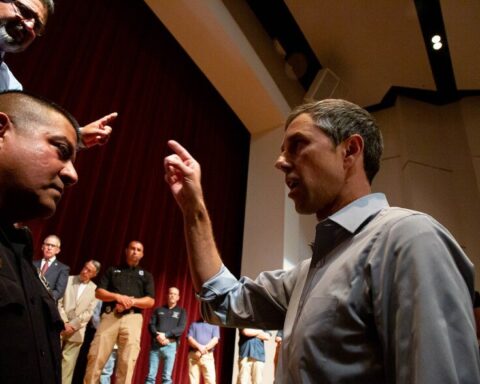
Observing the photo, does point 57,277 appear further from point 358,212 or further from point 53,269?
point 358,212

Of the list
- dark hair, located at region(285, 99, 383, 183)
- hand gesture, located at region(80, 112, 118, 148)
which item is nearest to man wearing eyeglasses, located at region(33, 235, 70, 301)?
hand gesture, located at region(80, 112, 118, 148)

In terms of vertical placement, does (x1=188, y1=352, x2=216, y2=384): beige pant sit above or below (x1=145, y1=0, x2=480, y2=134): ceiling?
below

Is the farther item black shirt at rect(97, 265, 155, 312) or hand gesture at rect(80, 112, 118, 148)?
black shirt at rect(97, 265, 155, 312)

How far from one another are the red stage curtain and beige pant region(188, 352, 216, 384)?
1.88 ft

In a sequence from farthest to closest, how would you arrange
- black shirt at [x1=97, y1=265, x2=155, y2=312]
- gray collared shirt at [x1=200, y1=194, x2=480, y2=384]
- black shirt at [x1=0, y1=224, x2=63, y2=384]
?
black shirt at [x1=97, y1=265, x2=155, y2=312] → black shirt at [x1=0, y1=224, x2=63, y2=384] → gray collared shirt at [x1=200, y1=194, x2=480, y2=384]

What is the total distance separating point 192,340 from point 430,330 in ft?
16.0

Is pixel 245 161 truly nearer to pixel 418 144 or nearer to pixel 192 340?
pixel 418 144

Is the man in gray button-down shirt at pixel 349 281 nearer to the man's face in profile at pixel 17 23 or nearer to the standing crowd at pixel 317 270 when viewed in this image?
the standing crowd at pixel 317 270

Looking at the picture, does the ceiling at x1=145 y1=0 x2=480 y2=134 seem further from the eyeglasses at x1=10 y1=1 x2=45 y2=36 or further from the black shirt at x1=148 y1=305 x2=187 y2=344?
the eyeglasses at x1=10 y1=1 x2=45 y2=36

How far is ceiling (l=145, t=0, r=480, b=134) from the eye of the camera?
5930mm

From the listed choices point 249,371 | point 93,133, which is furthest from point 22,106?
point 249,371

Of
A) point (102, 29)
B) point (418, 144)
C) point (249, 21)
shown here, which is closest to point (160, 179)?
point (102, 29)

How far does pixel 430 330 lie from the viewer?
0.70 metres

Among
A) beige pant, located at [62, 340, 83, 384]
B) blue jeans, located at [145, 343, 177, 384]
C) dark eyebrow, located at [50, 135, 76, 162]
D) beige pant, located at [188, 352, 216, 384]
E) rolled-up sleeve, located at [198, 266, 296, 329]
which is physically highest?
dark eyebrow, located at [50, 135, 76, 162]
